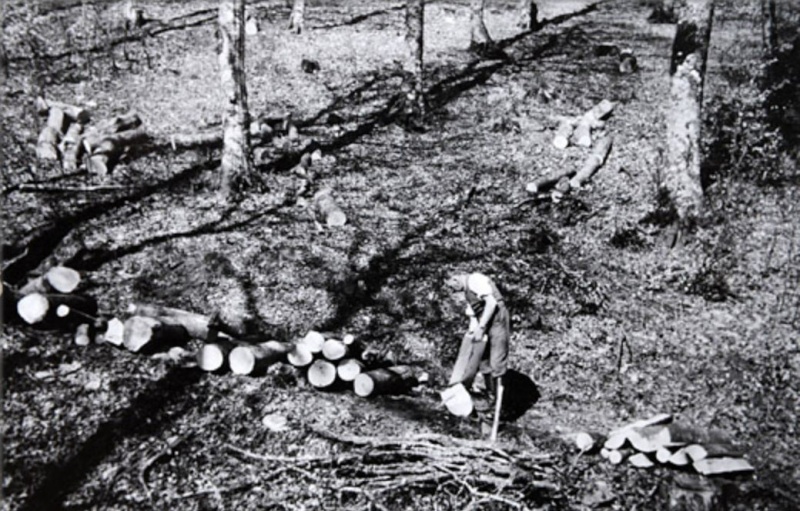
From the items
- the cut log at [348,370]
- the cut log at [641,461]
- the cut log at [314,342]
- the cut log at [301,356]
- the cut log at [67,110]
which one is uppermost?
the cut log at [67,110]

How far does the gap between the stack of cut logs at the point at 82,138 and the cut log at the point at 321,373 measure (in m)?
6.20

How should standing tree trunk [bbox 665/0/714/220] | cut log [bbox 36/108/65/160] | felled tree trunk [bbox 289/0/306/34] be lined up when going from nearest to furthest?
1. standing tree trunk [bbox 665/0/714/220]
2. cut log [bbox 36/108/65/160]
3. felled tree trunk [bbox 289/0/306/34]

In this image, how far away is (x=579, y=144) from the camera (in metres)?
13.5

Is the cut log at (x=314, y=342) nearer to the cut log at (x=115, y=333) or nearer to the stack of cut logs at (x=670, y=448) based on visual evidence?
the cut log at (x=115, y=333)

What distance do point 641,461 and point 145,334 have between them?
4.93 metres

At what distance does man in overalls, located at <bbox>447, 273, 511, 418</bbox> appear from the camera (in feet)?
21.3

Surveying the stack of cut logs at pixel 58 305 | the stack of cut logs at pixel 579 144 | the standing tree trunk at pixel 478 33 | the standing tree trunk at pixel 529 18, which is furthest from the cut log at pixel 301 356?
the standing tree trunk at pixel 529 18

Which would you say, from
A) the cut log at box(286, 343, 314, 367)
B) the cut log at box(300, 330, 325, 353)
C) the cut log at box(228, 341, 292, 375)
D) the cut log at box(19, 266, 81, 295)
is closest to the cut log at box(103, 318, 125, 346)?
the cut log at box(19, 266, 81, 295)

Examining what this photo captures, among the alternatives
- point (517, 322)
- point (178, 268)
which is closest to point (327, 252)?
point (178, 268)

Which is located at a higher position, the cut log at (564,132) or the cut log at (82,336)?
the cut log at (564,132)

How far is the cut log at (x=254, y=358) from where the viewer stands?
22.6ft

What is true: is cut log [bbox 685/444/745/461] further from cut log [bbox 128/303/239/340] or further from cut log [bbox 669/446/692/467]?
cut log [bbox 128/303/239/340]

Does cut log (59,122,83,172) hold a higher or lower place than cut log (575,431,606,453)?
higher

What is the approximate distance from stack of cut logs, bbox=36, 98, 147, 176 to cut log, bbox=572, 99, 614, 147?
8293 millimetres
